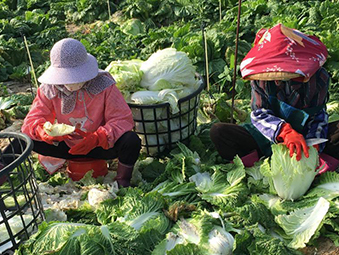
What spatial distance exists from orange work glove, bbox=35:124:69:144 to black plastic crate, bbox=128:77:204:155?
0.71 meters

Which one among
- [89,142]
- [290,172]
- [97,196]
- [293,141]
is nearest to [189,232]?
[97,196]

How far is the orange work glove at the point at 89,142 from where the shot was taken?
312 centimetres

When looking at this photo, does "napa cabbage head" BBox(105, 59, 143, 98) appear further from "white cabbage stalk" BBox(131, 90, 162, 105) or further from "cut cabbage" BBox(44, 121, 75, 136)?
"cut cabbage" BBox(44, 121, 75, 136)

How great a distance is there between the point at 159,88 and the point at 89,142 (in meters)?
0.90

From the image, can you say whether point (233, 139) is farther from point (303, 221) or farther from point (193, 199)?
point (303, 221)

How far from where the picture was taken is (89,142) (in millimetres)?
3121

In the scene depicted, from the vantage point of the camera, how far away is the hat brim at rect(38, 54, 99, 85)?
3.09 metres

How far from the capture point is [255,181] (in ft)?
10.3

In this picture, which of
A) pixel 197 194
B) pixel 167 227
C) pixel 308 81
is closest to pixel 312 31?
pixel 308 81

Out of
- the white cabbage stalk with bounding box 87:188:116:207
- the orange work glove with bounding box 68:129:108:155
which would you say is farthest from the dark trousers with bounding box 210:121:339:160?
the white cabbage stalk with bounding box 87:188:116:207

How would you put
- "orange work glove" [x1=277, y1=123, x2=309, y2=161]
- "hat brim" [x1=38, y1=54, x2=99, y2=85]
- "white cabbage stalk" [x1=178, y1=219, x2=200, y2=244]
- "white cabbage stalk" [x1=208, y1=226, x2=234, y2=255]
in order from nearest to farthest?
"white cabbage stalk" [x1=208, y1=226, x2=234, y2=255] < "white cabbage stalk" [x1=178, y1=219, x2=200, y2=244] < "orange work glove" [x1=277, y1=123, x2=309, y2=161] < "hat brim" [x1=38, y1=54, x2=99, y2=85]

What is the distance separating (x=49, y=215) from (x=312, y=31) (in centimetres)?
480

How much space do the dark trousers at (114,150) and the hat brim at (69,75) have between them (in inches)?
23.1

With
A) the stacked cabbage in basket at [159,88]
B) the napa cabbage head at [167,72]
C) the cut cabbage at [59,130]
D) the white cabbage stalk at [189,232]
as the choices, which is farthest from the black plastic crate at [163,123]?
the white cabbage stalk at [189,232]
